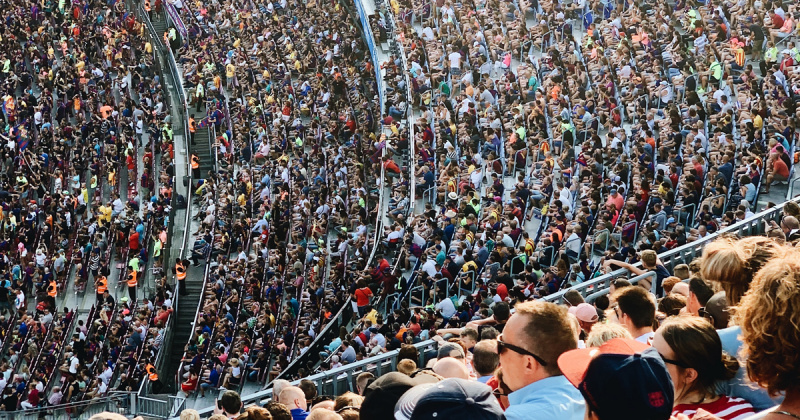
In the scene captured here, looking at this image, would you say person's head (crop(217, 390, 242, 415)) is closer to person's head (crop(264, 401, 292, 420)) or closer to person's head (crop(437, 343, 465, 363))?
person's head (crop(264, 401, 292, 420))

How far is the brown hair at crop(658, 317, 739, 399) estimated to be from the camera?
470 centimetres

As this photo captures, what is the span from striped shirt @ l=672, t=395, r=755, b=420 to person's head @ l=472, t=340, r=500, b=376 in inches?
59.0

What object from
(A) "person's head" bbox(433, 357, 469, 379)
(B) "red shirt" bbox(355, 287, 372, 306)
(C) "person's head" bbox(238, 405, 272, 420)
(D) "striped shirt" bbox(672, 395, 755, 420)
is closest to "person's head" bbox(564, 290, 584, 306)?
(A) "person's head" bbox(433, 357, 469, 379)

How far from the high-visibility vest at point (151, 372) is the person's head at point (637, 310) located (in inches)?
619

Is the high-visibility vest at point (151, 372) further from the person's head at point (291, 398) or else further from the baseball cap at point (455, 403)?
the baseball cap at point (455, 403)

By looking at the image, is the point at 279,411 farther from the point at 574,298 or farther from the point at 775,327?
the point at 574,298

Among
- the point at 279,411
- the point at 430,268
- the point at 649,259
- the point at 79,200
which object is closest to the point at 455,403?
the point at 279,411

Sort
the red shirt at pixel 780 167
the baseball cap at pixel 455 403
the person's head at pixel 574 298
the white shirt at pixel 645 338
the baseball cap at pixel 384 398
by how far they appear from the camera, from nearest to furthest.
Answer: the baseball cap at pixel 455 403
the baseball cap at pixel 384 398
the white shirt at pixel 645 338
the person's head at pixel 574 298
the red shirt at pixel 780 167

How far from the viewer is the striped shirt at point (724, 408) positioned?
475cm

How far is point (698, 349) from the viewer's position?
4707 mm

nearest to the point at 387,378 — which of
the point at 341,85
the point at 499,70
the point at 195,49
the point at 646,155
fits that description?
the point at 646,155

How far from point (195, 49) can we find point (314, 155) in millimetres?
10832

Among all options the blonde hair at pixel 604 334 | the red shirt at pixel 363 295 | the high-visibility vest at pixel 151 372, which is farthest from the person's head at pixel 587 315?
the high-visibility vest at pixel 151 372

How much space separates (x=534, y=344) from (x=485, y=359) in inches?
59.9
